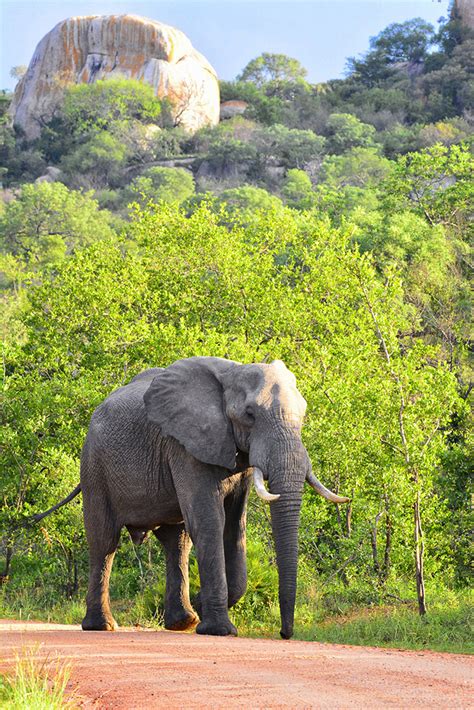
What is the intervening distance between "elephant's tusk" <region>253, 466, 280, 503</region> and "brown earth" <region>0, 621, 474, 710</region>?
112 cm

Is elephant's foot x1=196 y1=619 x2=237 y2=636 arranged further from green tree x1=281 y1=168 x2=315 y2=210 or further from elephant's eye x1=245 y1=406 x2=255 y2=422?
green tree x1=281 y1=168 x2=315 y2=210

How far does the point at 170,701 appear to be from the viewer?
6059mm

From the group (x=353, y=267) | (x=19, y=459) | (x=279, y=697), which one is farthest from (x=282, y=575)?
(x=19, y=459)

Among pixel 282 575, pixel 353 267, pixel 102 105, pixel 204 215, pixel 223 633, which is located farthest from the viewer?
pixel 102 105

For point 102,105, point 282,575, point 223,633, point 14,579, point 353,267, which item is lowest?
point 14,579

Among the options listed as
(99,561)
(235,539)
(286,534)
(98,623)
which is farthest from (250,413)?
(98,623)

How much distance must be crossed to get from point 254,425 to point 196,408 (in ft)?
2.60

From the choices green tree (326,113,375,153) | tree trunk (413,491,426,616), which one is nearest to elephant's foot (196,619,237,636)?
tree trunk (413,491,426,616)

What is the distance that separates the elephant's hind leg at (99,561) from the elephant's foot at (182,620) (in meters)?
0.58

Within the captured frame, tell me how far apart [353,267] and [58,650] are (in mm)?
8293

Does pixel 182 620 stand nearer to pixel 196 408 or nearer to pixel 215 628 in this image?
pixel 215 628

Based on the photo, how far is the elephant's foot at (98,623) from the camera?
11.2 meters

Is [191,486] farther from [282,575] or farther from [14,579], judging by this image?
[14,579]

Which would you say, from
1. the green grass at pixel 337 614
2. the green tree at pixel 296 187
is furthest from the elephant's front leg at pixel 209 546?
the green tree at pixel 296 187
